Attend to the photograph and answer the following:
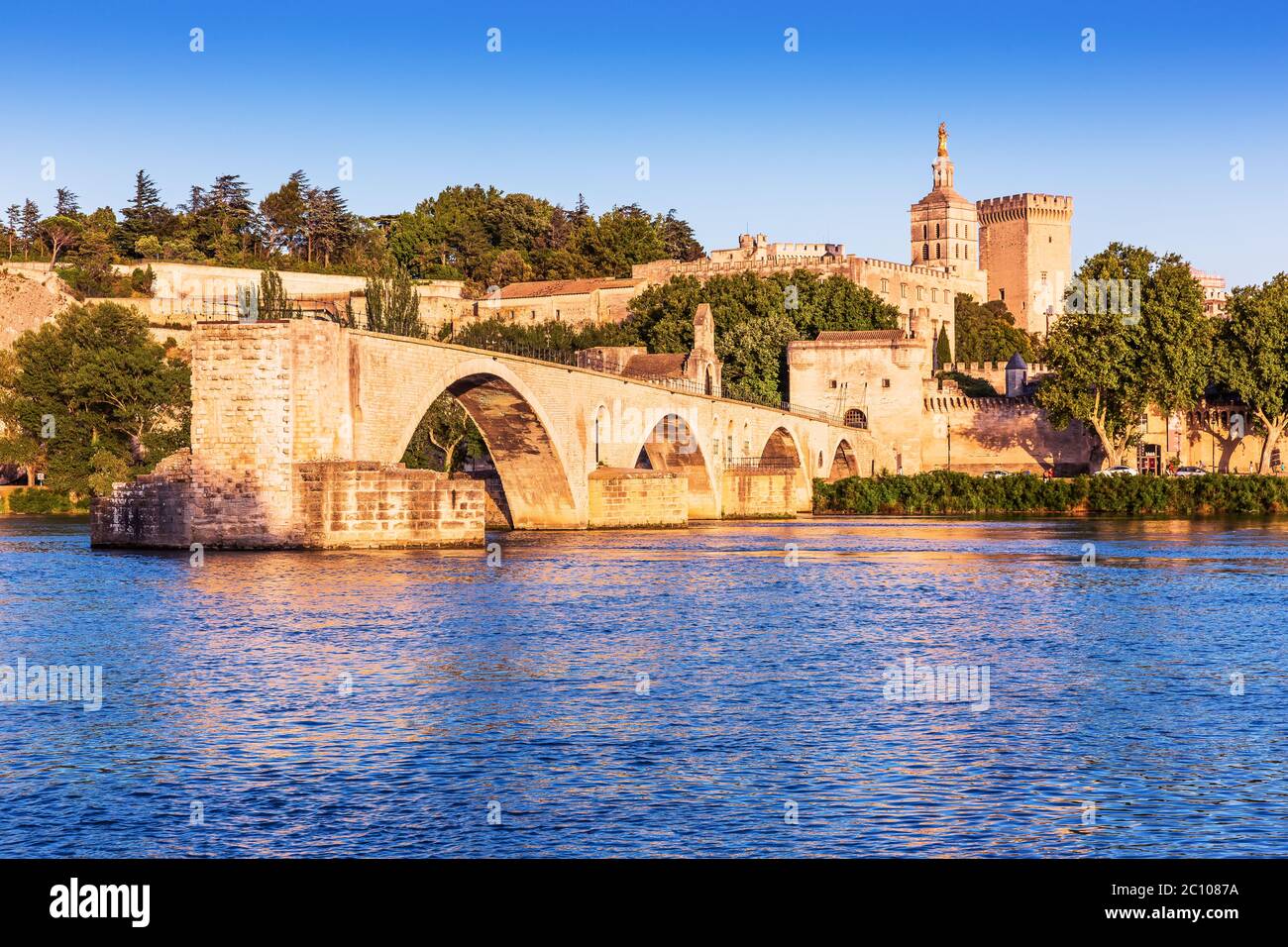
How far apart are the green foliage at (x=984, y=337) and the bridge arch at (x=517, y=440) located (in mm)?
74670

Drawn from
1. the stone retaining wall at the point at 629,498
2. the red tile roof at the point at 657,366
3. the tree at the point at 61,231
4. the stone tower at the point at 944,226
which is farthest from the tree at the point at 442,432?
the stone tower at the point at 944,226

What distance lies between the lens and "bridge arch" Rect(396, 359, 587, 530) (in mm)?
52250

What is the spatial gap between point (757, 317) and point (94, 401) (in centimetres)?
4577

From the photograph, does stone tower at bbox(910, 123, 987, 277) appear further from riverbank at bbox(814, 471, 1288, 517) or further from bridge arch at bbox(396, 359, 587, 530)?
bridge arch at bbox(396, 359, 587, 530)

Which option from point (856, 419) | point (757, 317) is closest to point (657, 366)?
point (757, 317)

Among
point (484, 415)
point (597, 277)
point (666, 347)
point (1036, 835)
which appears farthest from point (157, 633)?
point (597, 277)

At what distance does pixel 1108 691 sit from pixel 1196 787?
6.07m

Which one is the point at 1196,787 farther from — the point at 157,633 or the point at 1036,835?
the point at 157,633

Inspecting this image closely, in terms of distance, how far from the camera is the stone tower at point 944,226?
169375mm

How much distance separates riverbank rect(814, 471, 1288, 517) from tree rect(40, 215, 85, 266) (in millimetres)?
62844

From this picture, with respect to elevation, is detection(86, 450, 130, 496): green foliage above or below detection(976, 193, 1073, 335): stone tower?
below

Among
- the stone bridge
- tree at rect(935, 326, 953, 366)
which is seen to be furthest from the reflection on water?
tree at rect(935, 326, 953, 366)

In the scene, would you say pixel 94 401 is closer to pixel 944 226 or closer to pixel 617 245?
pixel 617 245

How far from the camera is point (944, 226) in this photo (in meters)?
170
